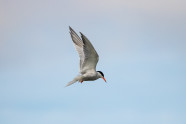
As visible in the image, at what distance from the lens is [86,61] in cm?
1706

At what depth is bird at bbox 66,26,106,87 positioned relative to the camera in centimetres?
1667

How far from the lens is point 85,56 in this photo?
1691 cm

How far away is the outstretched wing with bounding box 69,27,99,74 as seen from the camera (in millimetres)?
16538

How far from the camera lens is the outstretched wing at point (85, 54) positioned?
16.5 metres

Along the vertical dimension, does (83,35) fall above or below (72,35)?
below

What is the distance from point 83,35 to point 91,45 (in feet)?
2.41

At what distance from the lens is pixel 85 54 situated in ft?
55.3

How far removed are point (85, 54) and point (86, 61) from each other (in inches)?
14.5

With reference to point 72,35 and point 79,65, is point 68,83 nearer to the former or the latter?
point 79,65

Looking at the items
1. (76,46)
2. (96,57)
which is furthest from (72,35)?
(96,57)

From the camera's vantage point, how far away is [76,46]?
17453mm

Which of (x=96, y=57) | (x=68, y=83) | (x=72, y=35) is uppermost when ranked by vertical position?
(x=72, y=35)

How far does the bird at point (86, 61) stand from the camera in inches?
656

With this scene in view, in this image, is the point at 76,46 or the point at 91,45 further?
the point at 76,46
